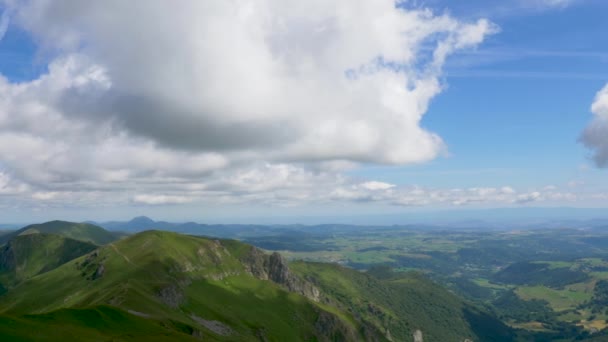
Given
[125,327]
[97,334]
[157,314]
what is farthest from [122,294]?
[97,334]

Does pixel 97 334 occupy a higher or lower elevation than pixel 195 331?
higher

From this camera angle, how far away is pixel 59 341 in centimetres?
9869

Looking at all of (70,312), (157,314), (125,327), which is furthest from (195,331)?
(70,312)

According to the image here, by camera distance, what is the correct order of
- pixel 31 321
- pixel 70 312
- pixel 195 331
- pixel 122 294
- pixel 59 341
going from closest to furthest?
pixel 59 341 < pixel 31 321 < pixel 70 312 < pixel 195 331 < pixel 122 294

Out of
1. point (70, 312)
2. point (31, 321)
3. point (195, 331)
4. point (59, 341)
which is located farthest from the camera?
point (195, 331)

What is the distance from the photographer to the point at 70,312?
420ft

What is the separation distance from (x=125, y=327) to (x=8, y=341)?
4505 centimetres

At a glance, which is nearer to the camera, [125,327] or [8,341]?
[8,341]

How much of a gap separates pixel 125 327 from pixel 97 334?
61.3ft

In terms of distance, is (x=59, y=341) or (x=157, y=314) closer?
(x=59, y=341)

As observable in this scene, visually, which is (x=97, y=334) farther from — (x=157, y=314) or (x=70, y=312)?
(x=157, y=314)

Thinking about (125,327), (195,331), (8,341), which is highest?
(8,341)

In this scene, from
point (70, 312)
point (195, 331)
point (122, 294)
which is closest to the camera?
point (70, 312)

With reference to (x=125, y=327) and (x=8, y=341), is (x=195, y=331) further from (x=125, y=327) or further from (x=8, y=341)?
(x=8, y=341)
